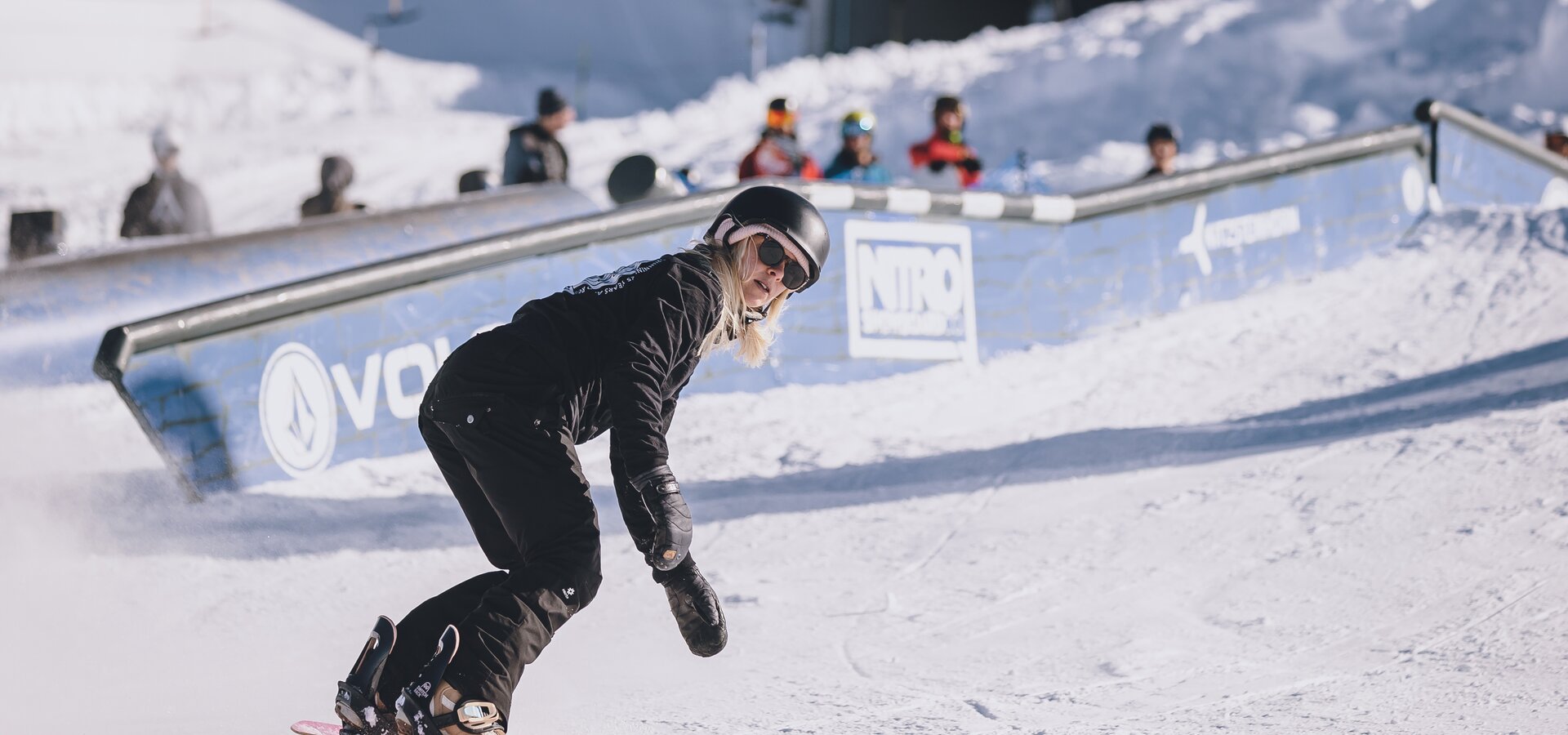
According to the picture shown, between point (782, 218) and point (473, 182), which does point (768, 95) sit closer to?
point (473, 182)

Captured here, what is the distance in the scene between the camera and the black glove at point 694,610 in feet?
10.3

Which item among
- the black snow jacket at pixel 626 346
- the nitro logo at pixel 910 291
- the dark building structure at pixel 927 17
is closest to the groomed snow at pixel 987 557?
the nitro logo at pixel 910 291

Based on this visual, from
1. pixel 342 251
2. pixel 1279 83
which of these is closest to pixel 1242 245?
pixel 342 251

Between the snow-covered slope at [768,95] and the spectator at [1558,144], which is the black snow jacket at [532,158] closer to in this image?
the snow-covered slope at [768,95]

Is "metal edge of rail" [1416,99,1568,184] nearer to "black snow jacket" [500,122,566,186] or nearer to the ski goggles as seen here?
"black snow jacket" [500,122,566,186]

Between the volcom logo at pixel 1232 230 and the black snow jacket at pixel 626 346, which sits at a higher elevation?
the black snow jacket at pixel 626 346

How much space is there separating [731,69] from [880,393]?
15075 mm

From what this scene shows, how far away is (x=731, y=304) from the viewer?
3287 millimetres

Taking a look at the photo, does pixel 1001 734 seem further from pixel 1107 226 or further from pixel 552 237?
pixel 1107 226

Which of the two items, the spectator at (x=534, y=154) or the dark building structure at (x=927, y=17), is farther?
the dark building structure at (x=927, y=17)

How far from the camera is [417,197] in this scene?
49.7 ft

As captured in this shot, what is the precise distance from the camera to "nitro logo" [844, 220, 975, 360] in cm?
771

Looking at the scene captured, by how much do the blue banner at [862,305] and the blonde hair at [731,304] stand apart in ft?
10.1

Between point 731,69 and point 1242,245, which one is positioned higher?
point 731,69
